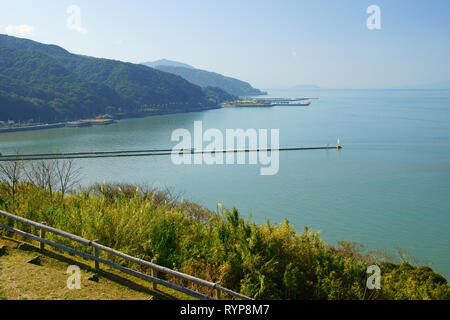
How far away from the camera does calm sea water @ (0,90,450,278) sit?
67.4 feet

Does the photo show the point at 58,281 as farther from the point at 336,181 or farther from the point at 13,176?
the point at 336,181

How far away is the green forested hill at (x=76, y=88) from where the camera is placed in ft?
250

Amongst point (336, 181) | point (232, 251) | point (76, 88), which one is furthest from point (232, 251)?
point (76, 88)

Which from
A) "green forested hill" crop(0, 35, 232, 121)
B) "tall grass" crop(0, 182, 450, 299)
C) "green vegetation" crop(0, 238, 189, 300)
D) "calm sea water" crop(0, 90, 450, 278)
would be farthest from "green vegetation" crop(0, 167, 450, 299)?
"green forested hill" crop(0, 35, 232, 121)

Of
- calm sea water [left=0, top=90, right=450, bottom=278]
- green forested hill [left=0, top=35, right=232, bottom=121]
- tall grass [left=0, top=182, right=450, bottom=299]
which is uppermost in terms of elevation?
green forested hill [left=0, top=35, right=232, bottom=121]

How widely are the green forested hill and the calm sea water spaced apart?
65.3ft

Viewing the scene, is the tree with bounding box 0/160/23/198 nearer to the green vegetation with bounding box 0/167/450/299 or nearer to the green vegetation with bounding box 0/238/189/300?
the green vegetation with bounding box 0/167/450/299

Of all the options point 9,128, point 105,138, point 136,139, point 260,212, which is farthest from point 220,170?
point 9,128

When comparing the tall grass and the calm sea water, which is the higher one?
the tall grass

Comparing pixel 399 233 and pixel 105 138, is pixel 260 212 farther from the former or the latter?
pixel 105 138

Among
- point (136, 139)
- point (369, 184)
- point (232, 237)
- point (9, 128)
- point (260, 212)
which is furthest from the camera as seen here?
point (9, 128)

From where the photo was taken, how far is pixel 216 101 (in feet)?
453

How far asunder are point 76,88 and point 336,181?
3204 inches

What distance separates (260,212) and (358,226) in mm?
5811
